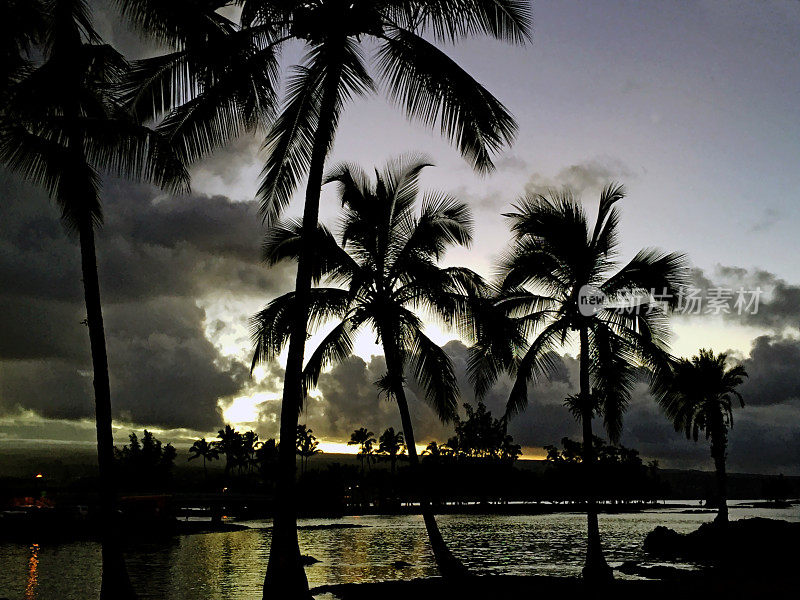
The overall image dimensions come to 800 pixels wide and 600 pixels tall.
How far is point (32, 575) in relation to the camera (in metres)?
30.2

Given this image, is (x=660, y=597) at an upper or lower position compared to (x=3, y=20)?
lower

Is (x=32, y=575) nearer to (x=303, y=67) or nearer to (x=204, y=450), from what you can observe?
(x=303, y=67)

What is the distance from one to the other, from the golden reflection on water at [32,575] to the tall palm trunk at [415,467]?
13.2 metres

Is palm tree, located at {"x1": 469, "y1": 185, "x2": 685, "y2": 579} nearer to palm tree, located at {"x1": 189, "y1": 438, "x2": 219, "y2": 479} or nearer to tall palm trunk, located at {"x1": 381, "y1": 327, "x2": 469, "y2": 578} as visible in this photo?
tall palm trunk, located at {"x1": 381, "y1": 327, "x2": 469, "y2": 578}

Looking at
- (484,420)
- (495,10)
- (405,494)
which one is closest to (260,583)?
(495,10)

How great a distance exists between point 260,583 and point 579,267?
1679 cm

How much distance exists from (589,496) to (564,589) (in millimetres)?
4060

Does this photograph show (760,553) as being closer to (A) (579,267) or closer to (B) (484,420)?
(A) (579,267)

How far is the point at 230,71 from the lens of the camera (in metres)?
13.7

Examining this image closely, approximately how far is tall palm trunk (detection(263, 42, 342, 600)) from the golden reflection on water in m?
15.5

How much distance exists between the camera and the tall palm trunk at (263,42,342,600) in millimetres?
11734

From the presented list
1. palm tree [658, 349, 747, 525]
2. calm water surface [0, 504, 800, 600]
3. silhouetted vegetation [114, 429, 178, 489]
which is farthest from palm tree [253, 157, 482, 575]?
silhouetted vegetation [114, 429, 178, 489]

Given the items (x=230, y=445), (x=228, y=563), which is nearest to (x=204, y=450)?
(x=230, y=445)

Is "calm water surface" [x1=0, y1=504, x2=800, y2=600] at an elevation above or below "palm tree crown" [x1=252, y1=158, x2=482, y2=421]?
below
